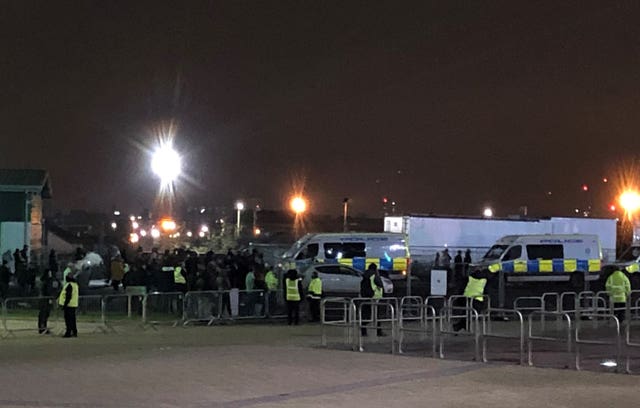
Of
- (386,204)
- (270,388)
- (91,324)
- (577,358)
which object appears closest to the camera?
(270,388)

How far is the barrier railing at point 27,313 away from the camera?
23.0m

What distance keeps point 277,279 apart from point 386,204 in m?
37.3

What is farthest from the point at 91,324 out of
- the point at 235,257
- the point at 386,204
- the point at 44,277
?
the point at 386,204

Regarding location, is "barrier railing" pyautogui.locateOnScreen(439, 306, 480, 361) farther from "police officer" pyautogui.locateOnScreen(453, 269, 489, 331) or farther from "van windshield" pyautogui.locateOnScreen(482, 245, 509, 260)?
"van windshield" pyautogui.locateOnScreen(482, 245, 509, 260)

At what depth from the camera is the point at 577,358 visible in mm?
15977

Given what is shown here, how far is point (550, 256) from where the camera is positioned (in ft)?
124

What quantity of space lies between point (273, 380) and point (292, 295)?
35.1 ft

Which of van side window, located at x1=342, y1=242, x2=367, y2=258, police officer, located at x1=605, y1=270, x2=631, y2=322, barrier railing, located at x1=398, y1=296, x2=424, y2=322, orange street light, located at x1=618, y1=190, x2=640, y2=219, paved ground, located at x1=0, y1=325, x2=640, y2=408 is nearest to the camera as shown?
paved ground, located at x1=0, y1=325, x2=640, y2=408

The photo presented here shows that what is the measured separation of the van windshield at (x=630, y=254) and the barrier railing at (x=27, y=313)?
27.0 metres

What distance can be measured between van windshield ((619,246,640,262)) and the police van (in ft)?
40.7

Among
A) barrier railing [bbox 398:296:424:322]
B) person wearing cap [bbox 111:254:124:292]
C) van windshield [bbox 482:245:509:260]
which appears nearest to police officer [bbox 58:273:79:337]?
barrier railing [bbox 398:296:424:322]

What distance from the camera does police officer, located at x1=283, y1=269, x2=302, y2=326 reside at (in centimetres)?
2509

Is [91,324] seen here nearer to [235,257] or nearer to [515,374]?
[235,257]

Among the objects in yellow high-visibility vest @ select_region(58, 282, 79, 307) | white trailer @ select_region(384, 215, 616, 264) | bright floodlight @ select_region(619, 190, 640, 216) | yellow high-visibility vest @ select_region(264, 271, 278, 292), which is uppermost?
bright floodlight @ select_region(619, 190, 640, 216)
